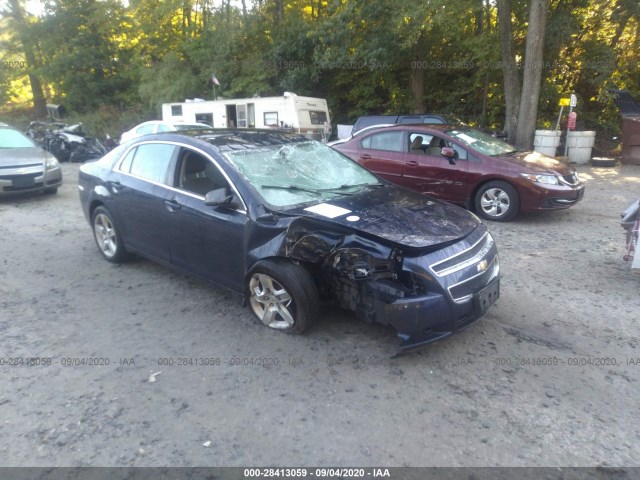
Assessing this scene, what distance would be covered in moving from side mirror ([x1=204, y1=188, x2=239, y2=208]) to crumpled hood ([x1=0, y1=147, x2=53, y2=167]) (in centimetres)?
709

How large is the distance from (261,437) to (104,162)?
418cm

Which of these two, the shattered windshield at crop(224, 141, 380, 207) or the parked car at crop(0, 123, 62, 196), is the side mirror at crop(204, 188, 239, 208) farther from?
the parked car at crop(0, 123, 62, 196)

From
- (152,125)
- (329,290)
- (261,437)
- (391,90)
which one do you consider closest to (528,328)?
(329,290)

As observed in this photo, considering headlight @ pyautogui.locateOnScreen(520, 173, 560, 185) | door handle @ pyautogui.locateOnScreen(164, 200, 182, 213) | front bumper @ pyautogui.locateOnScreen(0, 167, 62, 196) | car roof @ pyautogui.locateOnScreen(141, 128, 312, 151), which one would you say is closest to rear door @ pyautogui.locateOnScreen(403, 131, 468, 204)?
headlight @ pyautogui.locateOnScreen(520, 173, 560, 185)

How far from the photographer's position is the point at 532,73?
43.9 feet

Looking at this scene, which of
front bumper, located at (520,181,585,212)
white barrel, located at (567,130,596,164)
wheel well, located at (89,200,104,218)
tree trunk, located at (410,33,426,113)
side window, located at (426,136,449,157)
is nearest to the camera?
wheel well, located at (89,200,104,218)

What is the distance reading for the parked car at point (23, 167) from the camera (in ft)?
29.0

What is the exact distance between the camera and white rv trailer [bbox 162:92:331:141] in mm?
15398

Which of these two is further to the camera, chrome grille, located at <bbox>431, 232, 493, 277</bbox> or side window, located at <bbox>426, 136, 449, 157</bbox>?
side window, located at <bbox>426, 136, 449, 157</bbox>

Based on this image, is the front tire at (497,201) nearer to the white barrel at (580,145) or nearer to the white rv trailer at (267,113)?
the white barrel at (580,145)

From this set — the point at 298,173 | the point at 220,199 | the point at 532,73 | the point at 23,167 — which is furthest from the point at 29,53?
the point at 220,199

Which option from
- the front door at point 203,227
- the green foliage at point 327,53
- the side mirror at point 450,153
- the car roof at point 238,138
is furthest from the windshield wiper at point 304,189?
the green foliage at point 327,53

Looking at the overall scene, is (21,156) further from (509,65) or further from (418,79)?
(418,79)

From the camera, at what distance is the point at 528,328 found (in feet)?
13.0
